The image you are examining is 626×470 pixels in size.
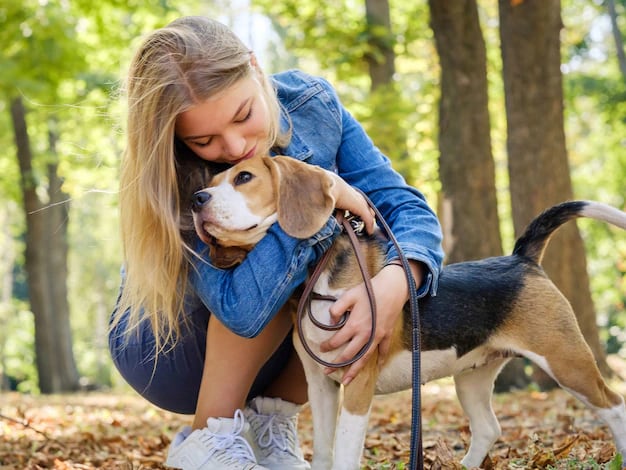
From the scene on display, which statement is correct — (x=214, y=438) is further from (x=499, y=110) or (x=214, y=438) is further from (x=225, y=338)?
(x=499, y=110)

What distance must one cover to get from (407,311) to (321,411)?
0.57 metres

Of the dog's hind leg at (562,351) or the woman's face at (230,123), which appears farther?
the dog's hind leg at (562,351)

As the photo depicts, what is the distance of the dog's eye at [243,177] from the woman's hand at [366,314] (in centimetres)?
60

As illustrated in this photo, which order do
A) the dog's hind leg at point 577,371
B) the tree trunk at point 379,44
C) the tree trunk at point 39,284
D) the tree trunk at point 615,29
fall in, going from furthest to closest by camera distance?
the tree trunk at point 39,284
the tree trunk at point 379,44
the tree trunk at point 615,29
the dog's hind leg at point 577,371

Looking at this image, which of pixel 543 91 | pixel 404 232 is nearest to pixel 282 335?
pixel 404 232

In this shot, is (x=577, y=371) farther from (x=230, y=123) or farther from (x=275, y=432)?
(x=230, y=123)

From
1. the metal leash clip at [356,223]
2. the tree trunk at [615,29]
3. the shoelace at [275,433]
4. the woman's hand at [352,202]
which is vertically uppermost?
the tree trunk at [615,29]

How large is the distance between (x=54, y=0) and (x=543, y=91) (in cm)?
789

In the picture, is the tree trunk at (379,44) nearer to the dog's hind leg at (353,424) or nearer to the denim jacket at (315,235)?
the denim jacket at (315,235)

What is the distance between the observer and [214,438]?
10.9ft

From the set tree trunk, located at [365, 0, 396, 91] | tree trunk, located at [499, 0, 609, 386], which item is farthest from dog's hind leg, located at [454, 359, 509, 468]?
tree trunk, located at [365, 0, 396, 91]

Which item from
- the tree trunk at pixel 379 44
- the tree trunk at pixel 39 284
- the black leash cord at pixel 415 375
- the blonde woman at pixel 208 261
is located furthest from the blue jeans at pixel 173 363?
the tree trunk at pixel 39 284

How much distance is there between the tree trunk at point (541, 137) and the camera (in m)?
7.95

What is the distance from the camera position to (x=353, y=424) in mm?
3025
